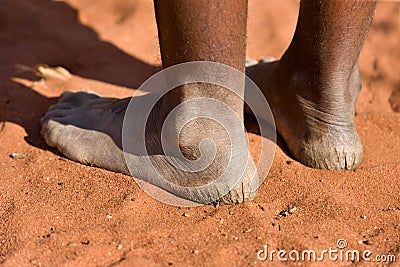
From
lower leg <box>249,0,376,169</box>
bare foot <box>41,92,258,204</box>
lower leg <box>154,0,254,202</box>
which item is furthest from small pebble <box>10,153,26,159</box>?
lower leg <box>249,0,376,169</box>


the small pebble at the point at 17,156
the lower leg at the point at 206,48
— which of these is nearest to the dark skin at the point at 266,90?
the lower leg at the point at 206,48

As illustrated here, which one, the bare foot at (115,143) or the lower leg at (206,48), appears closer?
the lower leg at (206,48)

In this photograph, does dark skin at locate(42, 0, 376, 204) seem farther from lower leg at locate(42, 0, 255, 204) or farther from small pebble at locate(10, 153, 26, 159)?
small pebble at locate(10, 153, 26, 159)

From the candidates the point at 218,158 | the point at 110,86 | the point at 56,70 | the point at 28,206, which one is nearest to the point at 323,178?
the point at 218,158

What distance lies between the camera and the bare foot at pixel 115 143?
1945 mm

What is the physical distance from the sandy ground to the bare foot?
0.17ft

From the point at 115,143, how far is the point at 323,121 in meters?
0.87

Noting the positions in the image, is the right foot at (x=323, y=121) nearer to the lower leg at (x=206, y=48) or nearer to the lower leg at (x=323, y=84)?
the lower leg at (x=323, y=84)

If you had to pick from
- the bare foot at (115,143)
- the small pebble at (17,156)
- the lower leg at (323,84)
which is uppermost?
the lower leg at (323,84)

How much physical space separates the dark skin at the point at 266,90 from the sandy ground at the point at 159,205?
0.08 meters

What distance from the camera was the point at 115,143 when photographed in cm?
219

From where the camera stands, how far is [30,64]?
318 cm

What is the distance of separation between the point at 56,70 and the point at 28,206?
1.36 metres

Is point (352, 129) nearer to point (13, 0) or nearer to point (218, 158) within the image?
point (218, 158)
